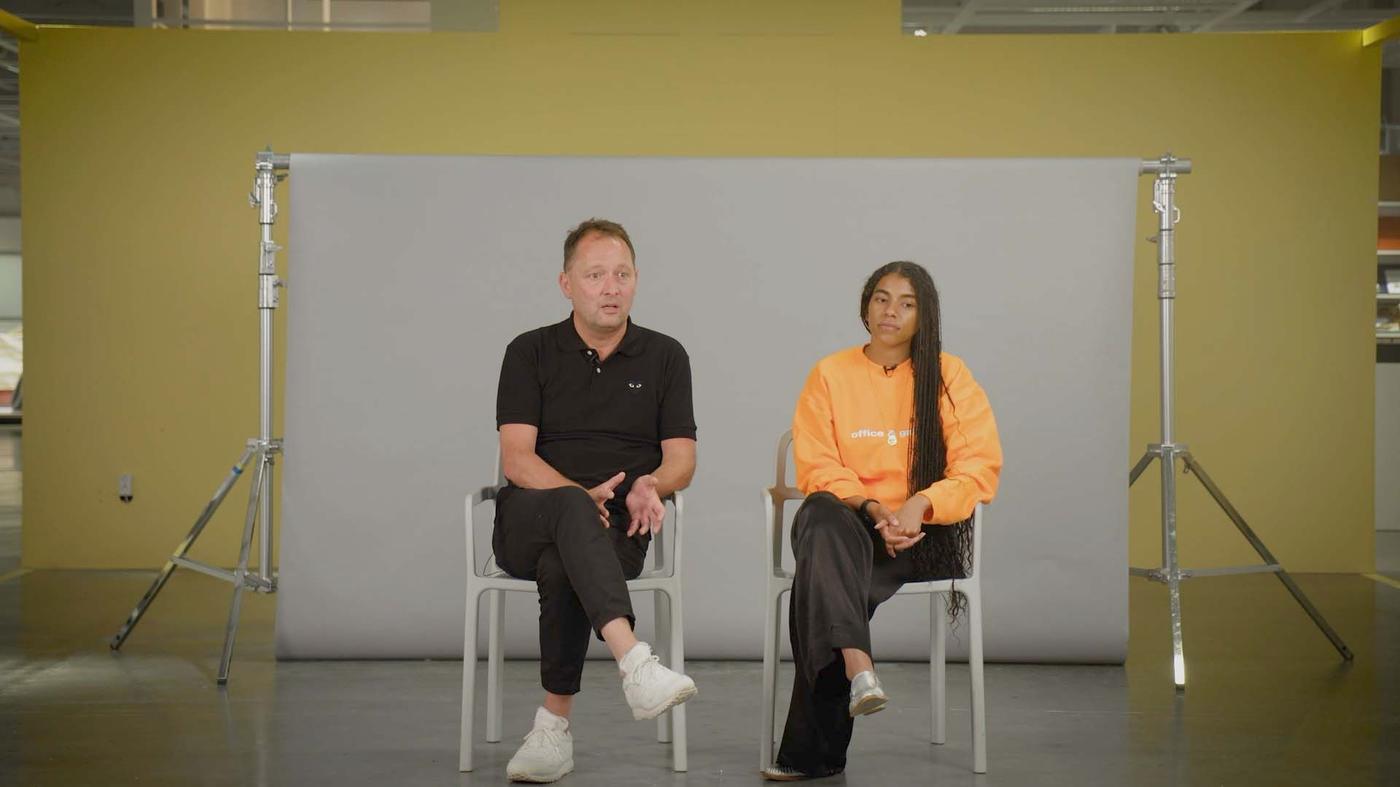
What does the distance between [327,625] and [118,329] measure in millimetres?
2675

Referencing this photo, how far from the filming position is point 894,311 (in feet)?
10.7

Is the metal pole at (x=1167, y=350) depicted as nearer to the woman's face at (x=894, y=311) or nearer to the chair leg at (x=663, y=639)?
the woman's face at (x=894, y=311)

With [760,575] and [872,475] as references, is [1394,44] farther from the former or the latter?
[872,475]

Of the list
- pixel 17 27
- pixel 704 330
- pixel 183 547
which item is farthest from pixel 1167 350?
pixel 17 27

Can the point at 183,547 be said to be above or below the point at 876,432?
below

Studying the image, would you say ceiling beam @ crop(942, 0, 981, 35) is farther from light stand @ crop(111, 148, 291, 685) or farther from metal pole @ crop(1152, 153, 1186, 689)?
light stand @ crop(111, 148, 291, 685)

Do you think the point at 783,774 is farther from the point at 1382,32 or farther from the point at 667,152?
the point at 1382,32

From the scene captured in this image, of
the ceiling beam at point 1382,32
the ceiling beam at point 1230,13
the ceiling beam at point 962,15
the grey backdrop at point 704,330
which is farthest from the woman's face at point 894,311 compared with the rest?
the ceiling beam at point 1230,13

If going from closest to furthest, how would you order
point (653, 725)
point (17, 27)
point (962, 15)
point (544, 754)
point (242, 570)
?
point (544, 754), point (653, 725), point (242, 570), point (17, 27), point (962, 15)

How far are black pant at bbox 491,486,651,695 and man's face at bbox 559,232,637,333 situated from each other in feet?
1.40

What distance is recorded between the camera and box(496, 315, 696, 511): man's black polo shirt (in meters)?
3.30

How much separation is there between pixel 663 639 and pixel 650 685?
590mm

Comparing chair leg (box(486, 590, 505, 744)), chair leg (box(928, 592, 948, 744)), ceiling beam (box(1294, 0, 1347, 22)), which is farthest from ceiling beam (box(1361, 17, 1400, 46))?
chair leg (box(486, 590, 505, 744))

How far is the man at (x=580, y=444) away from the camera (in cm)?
302
